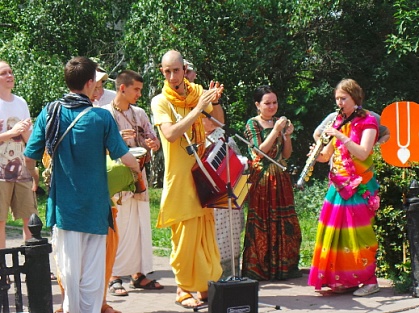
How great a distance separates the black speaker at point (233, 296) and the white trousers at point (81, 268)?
91 cm

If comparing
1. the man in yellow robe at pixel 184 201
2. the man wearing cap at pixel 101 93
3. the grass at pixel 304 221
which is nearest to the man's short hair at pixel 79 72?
the man in yellow robe at pixel 184 201

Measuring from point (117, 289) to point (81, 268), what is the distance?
6.20 feet

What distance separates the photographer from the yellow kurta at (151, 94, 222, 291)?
23.1 feet

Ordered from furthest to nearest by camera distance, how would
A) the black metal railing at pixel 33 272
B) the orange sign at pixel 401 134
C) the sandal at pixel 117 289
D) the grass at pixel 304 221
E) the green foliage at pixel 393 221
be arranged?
the grass at pixel 304 221 → the orange sign at pixel 401 134 → the green foliage at pixel 393 221 → the sandal at pixel 117 289 → the black metal railing at pixel 33 272

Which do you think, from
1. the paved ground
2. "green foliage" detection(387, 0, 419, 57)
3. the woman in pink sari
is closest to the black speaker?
the paved ground

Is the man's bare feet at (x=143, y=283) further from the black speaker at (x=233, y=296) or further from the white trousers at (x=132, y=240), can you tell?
the black speaker at (x=233, y=296)

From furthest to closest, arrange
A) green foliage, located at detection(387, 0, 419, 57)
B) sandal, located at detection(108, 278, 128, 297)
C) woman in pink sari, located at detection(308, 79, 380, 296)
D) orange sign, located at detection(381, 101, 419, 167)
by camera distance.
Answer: green foliage, located at detection(387, 0, 419, 57), orange sign, located at detection(381, 101, 419, 167), sandal, located at detection(108, 278, 128, 297), woman in pink sari, located at detection(308, 79, 380, 296)

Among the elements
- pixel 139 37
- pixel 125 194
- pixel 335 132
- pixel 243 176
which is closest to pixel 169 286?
pixel 125 194

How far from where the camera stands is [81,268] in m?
5.94

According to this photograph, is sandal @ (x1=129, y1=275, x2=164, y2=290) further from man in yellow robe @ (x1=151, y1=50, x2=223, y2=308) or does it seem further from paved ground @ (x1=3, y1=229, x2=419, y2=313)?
man in yellow robe @ (x1=151, y1=50, x2=223, y2=308)

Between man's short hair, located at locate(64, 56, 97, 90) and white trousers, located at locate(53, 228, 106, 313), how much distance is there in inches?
40.9

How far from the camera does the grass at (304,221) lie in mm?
10273

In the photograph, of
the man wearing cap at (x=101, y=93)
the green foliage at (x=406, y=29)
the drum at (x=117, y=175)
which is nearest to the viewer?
the drum at (x=117, y=175)

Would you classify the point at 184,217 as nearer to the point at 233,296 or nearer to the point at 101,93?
the point at 233,296
